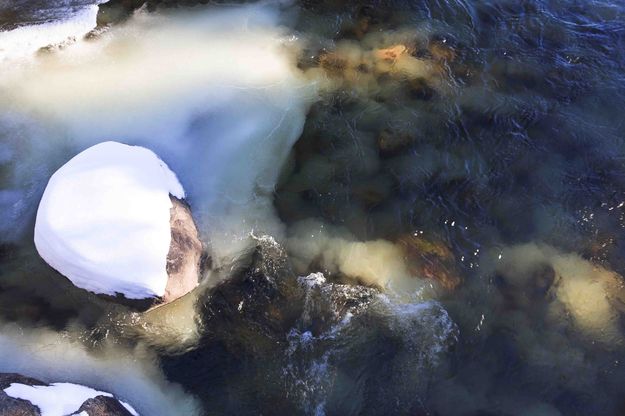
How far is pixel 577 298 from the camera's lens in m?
5.52

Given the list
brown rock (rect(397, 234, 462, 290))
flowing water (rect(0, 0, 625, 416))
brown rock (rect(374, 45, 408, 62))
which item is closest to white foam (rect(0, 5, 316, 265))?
flowing water (rect(0, 0, 625, 416))

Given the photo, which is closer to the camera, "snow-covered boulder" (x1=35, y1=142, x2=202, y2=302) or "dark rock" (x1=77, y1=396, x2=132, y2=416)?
"dark rock" (x1=77, y1=396, x2=132, y2=416)

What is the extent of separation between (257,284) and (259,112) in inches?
91.9

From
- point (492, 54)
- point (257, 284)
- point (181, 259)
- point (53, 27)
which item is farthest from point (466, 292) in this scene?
point (53, 27)

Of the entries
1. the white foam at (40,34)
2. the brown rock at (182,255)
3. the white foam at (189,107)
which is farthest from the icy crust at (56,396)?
the white foam at (40,34)

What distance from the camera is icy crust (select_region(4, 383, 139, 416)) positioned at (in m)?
4.42

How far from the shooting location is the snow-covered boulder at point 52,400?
4.36 m

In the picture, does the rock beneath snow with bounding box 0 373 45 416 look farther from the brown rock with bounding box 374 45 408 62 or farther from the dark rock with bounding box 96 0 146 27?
the brown rock with bounding box 374 45 408 62

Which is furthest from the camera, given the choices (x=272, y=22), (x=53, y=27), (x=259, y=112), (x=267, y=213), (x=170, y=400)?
(x=272, y=22)

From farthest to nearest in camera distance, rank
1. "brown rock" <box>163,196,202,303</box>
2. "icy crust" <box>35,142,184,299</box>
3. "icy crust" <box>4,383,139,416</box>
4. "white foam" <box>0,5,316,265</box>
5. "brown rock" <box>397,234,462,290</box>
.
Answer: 1. "white foam" <box>0,5,316,265</box>
2. "brown rock" <box>397,234,462,290</box>
3. "brown rock" <box>163,196,202,303</box>
4. "icy crust" <box>35,142,184,299</box>
5. "icy crust" <box>4,383,139,416</box>

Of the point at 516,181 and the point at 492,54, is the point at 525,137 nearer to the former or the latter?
the point at 516,181

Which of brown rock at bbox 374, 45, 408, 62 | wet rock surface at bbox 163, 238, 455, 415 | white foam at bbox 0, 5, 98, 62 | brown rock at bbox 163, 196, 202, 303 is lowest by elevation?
wet rock surface at bbox 163, 238, 455, 415

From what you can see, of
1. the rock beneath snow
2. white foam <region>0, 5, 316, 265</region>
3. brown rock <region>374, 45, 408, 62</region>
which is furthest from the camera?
brown rock <region>374, 45, 408, 62</region>

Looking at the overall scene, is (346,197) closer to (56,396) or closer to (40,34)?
(56,396)
